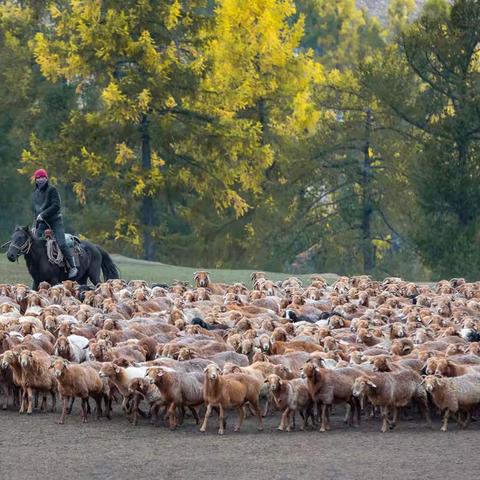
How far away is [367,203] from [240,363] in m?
35.6

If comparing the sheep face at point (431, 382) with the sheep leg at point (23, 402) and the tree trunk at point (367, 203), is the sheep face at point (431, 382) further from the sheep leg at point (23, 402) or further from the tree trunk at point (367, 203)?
the tree trunk at point (367, 203)

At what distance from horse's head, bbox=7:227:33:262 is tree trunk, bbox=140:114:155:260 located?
21.0 meters

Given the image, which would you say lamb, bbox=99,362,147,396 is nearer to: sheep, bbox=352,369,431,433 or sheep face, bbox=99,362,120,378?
sheep face, bbox=99,362,120,378

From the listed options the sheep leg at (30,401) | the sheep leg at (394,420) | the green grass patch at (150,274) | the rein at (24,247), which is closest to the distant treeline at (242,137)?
the green grass patch at (150,274)

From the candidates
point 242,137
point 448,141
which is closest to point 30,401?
point 448,141

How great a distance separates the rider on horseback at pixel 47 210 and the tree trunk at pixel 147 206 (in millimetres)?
20630

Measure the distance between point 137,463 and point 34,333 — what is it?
5.33 m

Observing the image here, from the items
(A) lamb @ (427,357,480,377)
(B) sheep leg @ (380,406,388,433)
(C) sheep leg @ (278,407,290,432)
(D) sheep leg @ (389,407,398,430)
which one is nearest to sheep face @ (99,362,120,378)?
(C) sheep leg @ (278,407,290,432)

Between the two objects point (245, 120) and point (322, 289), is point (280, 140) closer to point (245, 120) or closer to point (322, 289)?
point (245, 120)

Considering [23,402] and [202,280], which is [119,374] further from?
[202,280]

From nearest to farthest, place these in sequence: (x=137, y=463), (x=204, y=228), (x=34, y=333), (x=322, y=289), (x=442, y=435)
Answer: (x=137, y=463), (x=442, y=435), (x=34, y=333), (x=322, y=289), (x=204, y=228)

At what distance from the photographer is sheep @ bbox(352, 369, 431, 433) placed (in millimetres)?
16750

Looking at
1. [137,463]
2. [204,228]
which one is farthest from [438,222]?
[137,463]

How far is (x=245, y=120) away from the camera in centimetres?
5047
